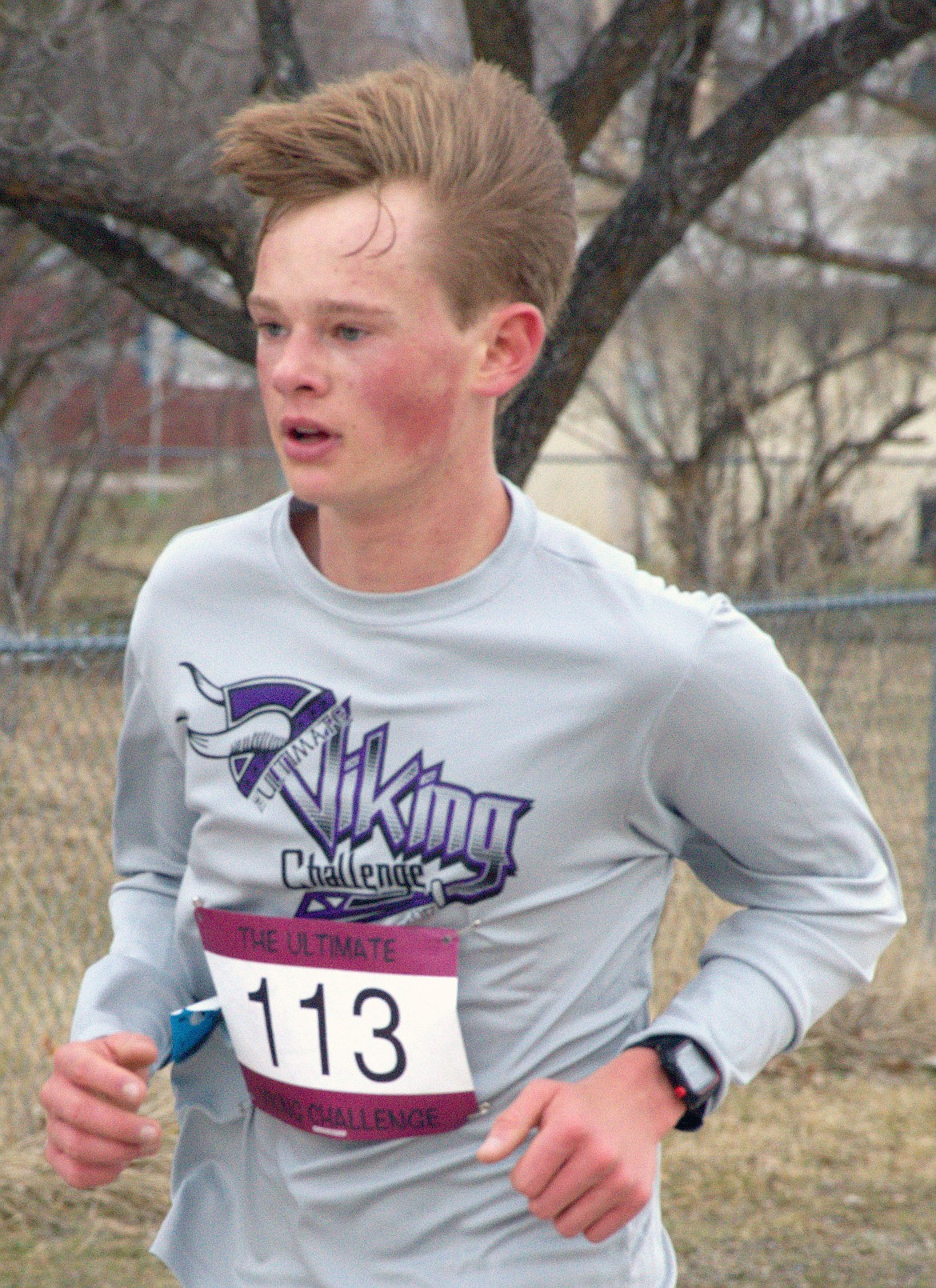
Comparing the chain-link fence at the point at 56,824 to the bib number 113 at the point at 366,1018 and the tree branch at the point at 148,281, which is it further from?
the bib number 113 at the point at 366,1018

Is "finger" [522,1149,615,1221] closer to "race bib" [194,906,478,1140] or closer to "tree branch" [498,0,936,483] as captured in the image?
"race bib" [194,906,478,1140]

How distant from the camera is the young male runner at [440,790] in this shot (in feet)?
5.34

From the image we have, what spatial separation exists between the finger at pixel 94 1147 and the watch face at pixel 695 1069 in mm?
509

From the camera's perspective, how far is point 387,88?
1693mm

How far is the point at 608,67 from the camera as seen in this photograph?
16.0 feet

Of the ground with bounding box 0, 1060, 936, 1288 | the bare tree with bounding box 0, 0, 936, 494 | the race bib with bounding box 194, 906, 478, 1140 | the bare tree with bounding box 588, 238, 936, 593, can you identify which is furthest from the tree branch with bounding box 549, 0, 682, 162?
the bare tree with bounding box 588, 238, 936, 593

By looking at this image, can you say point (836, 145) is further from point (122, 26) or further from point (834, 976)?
point (834, 976)

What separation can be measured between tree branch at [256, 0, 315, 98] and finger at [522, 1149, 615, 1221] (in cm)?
421

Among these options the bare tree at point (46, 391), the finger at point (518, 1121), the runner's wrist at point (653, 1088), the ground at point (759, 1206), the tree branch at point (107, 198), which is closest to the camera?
the finger at point (518, 1121)

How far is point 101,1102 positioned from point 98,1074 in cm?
4

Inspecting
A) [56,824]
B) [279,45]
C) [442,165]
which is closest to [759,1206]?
[56,824]

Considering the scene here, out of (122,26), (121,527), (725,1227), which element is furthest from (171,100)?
(725,1227)

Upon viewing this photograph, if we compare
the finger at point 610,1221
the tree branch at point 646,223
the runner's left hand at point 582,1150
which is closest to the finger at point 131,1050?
the runner's left hand at point 582,1150

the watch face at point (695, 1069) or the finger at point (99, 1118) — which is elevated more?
the watch face at point (695, 1069)
